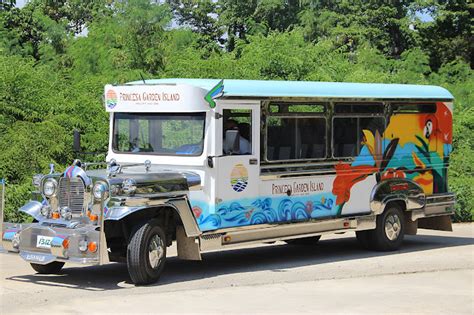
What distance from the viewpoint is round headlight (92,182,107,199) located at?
33.2 ft

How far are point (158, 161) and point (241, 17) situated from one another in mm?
29356

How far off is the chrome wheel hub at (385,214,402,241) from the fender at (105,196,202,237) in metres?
4.24

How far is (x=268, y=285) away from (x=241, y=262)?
84.3 inches

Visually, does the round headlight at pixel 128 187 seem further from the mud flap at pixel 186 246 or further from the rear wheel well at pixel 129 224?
the mud flap at pixel 186 246

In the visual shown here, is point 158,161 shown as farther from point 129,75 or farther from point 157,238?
Answer: point 129,75

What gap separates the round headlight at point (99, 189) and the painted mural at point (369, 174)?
149cm

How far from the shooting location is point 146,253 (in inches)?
403

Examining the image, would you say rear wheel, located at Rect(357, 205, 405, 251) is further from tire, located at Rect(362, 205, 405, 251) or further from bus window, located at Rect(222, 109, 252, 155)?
bus window, located at Rect(222, 109, 252, 155)

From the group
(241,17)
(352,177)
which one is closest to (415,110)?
(352,177)

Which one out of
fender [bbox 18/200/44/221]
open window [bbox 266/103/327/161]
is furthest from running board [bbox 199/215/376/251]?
fender [bbox 18/200/44/221]

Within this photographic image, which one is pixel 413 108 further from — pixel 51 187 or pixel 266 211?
pixel 51 187

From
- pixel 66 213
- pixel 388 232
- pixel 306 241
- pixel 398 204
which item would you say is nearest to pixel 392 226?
pixel 388 232

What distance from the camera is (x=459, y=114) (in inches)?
955

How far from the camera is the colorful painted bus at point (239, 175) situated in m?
10.3
